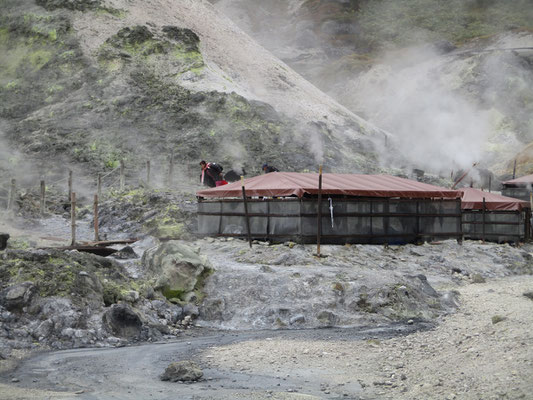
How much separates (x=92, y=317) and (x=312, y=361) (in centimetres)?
377

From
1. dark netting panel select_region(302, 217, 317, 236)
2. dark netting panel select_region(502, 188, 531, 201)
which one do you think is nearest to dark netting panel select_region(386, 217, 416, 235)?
dark netting panel select_region(302, 217, 317, 236)

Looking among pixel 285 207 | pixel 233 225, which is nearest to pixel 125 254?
pixel 233 225

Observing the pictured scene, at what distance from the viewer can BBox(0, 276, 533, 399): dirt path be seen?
7.04m

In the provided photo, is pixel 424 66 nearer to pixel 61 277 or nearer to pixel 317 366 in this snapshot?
pixel 61 277

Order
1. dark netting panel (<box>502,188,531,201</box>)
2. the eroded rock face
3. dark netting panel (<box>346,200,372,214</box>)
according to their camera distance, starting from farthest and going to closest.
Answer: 1. dark netting panel (<box>502,188,531,201</box>)
2. dark netting panel (<box>346,200,372,214</box>)
3. the eroded rock face

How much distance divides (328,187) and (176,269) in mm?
6222

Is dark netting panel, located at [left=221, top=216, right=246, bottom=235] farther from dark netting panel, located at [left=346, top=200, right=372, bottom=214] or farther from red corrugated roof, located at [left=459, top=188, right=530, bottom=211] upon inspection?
red corrugated roof, located at [left=459, top=188, right=530, bottom=211]

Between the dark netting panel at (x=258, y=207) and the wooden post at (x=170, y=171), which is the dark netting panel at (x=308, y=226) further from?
the wooden post at (x=170, y=171)

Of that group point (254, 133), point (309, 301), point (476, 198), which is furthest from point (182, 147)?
point (309, 301)

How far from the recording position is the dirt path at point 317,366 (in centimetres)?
704

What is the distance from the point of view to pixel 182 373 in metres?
7.75

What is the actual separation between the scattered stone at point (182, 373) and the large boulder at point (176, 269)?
4552mm

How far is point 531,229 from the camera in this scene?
1144 inches

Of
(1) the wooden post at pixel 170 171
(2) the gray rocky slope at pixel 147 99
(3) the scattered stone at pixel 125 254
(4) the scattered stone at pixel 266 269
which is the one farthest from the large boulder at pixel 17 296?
(2) the gray rocky slope at pixel 147 99
